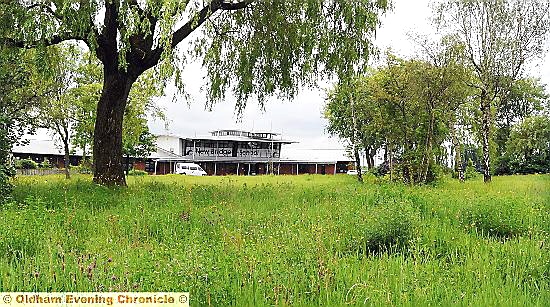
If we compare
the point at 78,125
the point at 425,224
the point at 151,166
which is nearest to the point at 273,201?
the point at 425,224

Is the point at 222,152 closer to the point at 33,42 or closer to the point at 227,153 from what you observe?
the point at 227,153

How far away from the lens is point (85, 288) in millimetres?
4215

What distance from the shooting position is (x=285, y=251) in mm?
5605

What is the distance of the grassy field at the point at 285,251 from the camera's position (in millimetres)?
4328

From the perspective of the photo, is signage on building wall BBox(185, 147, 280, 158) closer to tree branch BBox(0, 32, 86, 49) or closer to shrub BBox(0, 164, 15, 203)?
tree branch BBox(0, 32, 86, 49)

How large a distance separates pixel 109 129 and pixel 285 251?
9.08m

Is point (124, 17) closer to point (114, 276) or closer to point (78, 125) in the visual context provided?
point (114, 276)

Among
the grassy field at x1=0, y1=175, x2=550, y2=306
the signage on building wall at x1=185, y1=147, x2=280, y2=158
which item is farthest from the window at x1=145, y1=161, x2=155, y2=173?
the grassy field at x1=0, y1=175, x2=550, y2=306

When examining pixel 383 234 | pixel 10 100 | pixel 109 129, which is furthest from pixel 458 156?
pixel 383 234

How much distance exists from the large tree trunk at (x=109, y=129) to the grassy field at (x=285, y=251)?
3540mm

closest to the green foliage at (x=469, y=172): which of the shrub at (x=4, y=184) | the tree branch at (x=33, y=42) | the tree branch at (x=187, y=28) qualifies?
the tree branch at (x=187, y=28)

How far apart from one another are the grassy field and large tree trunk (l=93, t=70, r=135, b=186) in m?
3.54
